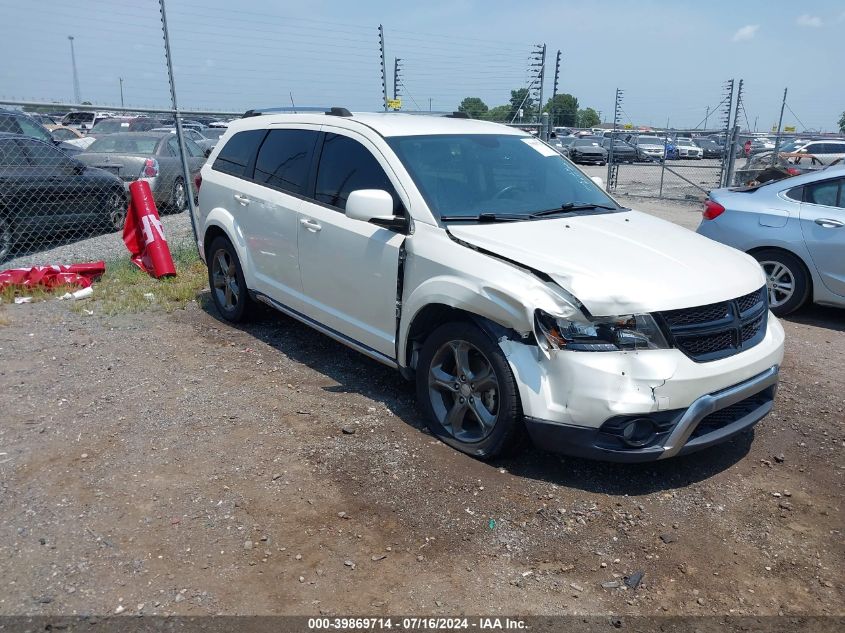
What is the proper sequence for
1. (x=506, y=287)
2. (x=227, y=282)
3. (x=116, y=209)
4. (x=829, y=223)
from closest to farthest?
1. (x=506, y=287)
2. (x=227, y=282)
3. (x=829, y=223)
4. (x=116, y=209)

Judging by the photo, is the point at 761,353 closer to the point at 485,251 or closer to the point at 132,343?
the point at 485,251

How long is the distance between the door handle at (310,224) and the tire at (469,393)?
1319 millimetres

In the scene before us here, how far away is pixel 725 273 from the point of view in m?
3.91

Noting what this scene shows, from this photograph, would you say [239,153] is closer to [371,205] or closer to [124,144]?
[371,205]

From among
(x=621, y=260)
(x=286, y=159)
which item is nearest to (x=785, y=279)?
(x=621, y=260)

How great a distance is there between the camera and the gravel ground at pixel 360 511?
117 inches

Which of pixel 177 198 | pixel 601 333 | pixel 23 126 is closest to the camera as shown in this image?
pixel 601 333

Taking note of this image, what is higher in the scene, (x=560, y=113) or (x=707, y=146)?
(x=560, y=113)

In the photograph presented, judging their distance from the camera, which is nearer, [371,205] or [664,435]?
[664,435]

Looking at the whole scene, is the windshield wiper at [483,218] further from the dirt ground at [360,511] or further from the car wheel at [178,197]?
the car wheel at [178,197]

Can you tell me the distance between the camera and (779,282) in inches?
275

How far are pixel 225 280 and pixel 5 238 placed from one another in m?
3.70

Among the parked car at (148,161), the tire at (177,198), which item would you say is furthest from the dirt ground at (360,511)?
the tire at (177,198)

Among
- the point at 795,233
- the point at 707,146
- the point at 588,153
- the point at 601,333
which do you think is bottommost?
the point at 707,146
